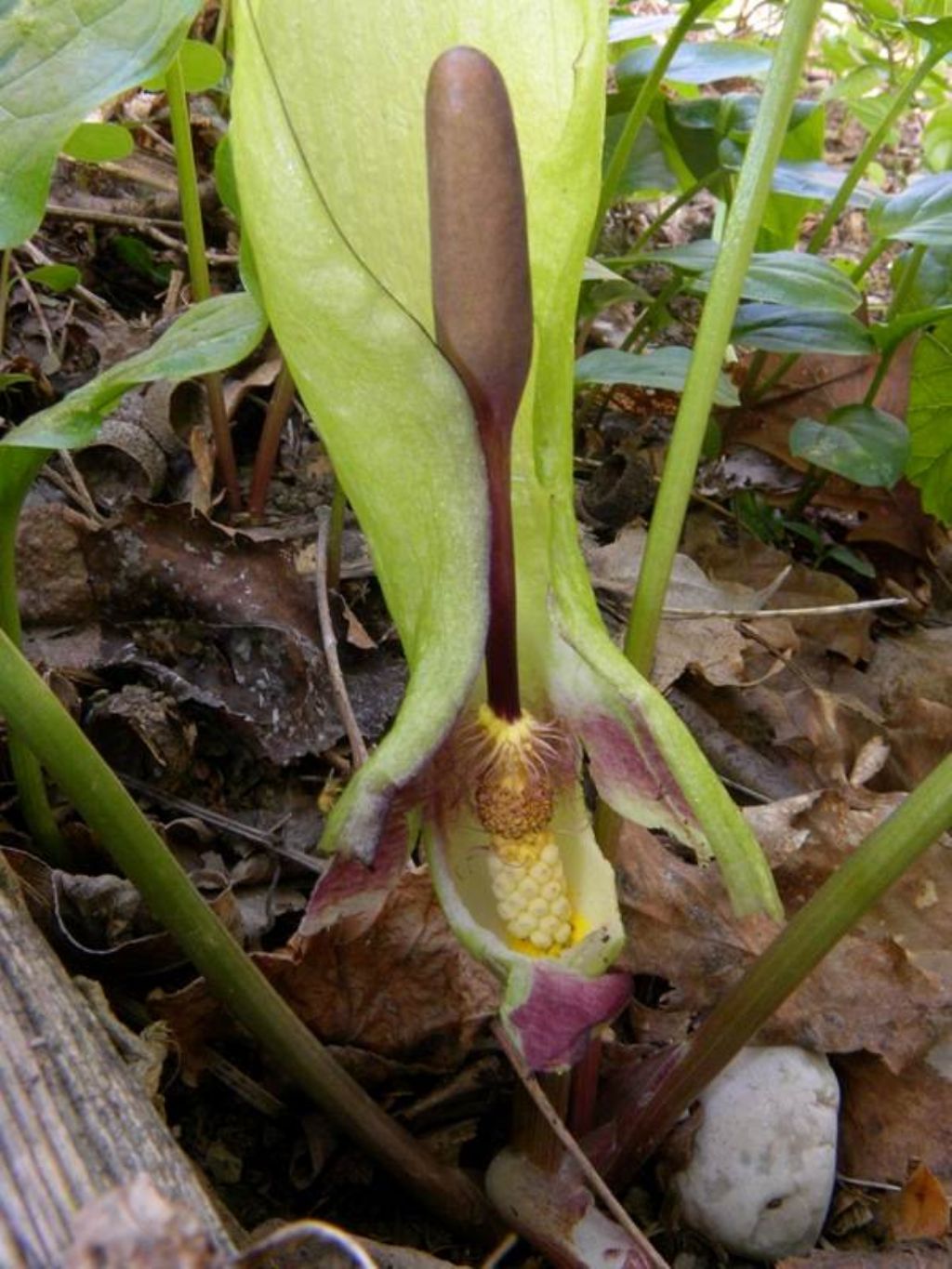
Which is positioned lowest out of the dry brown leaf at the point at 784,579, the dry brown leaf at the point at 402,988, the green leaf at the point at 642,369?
the dry brown leaf at the point at 784,579

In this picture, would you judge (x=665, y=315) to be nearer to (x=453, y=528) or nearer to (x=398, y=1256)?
(x=453, y=528)

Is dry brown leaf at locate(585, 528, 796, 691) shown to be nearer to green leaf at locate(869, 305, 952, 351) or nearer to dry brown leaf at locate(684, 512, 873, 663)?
dry brown leaf at locate(684, 512, 873, 663)

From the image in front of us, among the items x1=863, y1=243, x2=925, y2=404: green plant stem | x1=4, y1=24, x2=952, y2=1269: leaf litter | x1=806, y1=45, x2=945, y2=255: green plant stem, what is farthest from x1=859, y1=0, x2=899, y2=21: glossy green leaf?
x1=4, y1=24, x2=952, y2=1269: leaf litter

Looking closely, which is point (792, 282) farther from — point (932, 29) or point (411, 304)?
point (411, 304)

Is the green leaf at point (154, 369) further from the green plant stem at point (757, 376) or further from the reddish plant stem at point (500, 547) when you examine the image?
the green plant stem at point (757, 376)

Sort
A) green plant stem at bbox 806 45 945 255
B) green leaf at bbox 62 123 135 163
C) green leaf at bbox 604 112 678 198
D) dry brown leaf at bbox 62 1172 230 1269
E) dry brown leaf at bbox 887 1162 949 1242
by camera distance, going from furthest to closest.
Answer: green leaf at bbox 604 112 678 198, green plant stem at bbox 806 45 945 255, green leaf at bbox 62 123 135 163, dry brown leaf at bbox 887 1162 949 1242, dry brown leaf at bbox 62 1172 230 1269

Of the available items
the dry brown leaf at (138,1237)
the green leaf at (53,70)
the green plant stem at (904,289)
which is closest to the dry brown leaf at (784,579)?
the green plant stem at (904,289)
